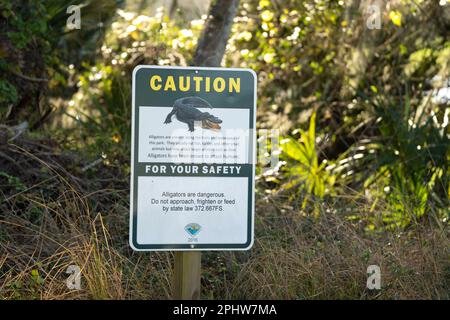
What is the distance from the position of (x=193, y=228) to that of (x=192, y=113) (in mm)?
600

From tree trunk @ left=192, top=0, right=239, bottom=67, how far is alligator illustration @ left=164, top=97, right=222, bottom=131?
14.2 feet

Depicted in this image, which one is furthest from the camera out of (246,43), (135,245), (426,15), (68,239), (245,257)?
(246,43)

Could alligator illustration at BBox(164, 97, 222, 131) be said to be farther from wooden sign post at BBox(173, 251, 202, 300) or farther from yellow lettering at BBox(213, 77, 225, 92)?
wooden sign post at BBox(173, 251, 202, 300)

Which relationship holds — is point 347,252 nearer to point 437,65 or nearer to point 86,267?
point 86,267

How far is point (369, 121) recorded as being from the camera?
32.7 ft

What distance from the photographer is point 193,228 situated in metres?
4.43

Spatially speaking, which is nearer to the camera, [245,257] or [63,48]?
[245,257]

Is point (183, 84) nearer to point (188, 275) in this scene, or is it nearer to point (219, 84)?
point (219, 84)

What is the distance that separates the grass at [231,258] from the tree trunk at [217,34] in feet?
7.51

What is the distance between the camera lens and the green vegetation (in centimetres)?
558

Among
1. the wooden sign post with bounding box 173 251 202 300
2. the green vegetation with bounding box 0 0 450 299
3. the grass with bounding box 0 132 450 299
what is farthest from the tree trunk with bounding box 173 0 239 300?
the wooden sign post with bounding box 173 251 202 300
